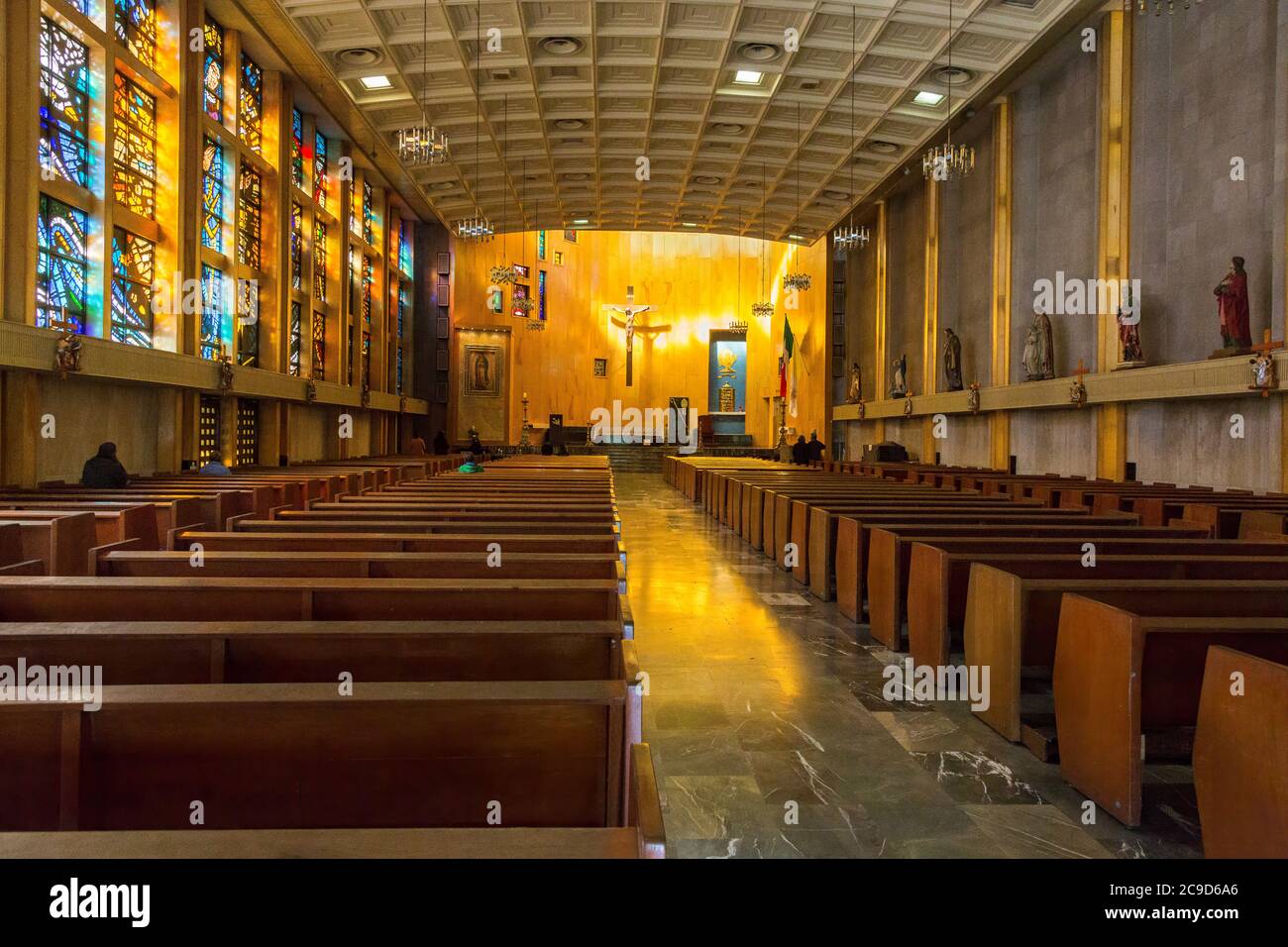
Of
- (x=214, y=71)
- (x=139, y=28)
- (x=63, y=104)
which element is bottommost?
(x=63, y=104)

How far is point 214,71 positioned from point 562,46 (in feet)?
18.3

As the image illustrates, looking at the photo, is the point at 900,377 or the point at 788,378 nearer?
the point at 900,377

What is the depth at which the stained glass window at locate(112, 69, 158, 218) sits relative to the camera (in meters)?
10.3

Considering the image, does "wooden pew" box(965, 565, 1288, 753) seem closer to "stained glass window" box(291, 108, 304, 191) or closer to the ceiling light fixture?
the ceiling light fixture

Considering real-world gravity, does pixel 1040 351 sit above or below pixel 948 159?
below

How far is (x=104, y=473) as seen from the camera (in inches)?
318

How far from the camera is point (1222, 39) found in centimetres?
1055

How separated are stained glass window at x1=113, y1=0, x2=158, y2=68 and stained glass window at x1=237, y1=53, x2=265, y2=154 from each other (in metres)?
2.11

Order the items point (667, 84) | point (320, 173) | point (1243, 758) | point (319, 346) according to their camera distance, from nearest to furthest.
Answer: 1. point (1243, 758)
2. point (667, 84)
3. point (320, 173)
4. point (319, 346)

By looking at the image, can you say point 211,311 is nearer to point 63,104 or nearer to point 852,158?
point 63,104

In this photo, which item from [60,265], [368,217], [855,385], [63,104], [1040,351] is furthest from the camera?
[855,385]

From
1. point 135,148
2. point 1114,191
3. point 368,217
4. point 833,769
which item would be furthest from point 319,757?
point 368,217

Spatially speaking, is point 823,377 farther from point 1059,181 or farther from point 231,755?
point 231,755
